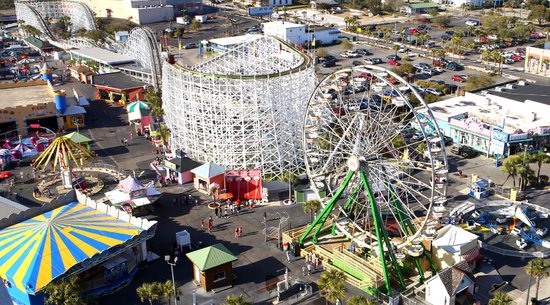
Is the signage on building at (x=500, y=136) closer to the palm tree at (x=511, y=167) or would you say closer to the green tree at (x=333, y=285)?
the palm tree at (x=511, y=167)

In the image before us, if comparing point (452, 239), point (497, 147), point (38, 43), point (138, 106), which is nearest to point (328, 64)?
point (138, 106)

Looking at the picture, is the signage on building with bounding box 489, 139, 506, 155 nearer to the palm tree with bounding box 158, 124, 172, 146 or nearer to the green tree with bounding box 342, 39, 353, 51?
the palm tree with bounding box 158, 124, 172, 146

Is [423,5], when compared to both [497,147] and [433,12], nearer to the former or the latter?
[433,12]

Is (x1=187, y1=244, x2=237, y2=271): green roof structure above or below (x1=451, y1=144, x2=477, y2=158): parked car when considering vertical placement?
above

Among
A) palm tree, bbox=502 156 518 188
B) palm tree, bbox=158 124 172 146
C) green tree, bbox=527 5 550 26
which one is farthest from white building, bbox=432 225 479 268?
green tree, bbox=527 5 550 26

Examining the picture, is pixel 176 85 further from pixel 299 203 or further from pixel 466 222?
pixel 466 222
